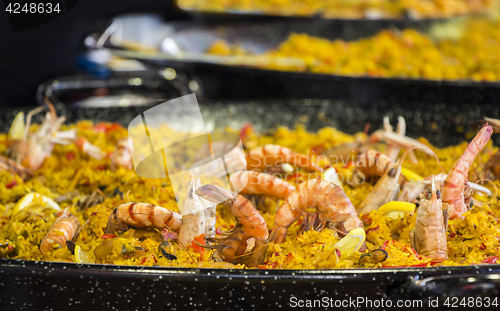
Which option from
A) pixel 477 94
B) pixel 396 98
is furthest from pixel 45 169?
pixel 477 94

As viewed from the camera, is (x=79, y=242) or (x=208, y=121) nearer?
(x=79, y=242)

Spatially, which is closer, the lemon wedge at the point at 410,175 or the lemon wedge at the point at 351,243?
the lemon wedge at the point at 351,243

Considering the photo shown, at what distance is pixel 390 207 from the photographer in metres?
1.35

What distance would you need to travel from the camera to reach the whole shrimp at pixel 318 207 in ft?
4.09

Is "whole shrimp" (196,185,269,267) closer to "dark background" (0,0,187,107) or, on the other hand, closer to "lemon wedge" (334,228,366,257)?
"lemon wedge" (334,228,366,257)

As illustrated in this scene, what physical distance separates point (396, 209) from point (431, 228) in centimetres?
15

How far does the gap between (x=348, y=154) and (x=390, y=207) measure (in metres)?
0.55

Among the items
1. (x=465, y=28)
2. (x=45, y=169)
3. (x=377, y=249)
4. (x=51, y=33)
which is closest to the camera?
(x=377, y=249)

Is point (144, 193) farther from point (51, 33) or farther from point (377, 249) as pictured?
point (51, 33)

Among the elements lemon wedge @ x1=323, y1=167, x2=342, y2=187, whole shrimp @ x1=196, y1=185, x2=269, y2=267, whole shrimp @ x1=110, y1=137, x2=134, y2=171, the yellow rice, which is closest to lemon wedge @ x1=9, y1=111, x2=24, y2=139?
the yellow rice

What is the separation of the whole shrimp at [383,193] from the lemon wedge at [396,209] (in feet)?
0.14

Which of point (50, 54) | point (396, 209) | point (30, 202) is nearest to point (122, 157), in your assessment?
point (30, 202)

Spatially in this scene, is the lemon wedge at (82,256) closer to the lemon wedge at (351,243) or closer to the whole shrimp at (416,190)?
the lemon wedge at (351,243)

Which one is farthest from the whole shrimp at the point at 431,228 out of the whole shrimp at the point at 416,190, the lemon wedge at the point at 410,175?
the lemon wedge at the point at 410,175
